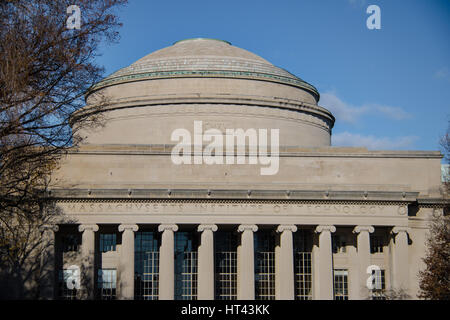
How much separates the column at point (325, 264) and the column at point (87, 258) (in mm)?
15882

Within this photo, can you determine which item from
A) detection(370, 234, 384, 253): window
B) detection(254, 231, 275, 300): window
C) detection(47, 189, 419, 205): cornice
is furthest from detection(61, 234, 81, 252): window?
detection(370, 234, 384, 253): window

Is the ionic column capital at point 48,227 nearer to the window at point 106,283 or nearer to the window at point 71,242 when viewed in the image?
the window at point 71,242

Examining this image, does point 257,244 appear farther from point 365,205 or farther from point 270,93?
point 270,93

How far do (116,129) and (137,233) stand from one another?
13432 mm

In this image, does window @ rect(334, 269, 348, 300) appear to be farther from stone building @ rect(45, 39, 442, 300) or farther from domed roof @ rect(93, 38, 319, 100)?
domed roof @ rect(93, 38, 319, 100)

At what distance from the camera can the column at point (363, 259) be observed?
5400 cm

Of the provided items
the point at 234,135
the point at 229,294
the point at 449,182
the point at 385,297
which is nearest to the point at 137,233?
the point at 229,294

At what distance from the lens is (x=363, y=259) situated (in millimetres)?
54094

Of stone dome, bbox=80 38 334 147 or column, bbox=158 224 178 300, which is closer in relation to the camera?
column, bbox=158 224 178 300

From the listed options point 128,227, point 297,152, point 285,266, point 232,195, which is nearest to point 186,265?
point 128,227

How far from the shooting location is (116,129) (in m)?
66.1

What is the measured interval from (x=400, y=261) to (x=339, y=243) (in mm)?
4786

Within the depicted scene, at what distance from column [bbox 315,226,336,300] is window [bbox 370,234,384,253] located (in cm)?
450

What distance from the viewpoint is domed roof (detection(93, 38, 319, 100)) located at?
66.9 meters
